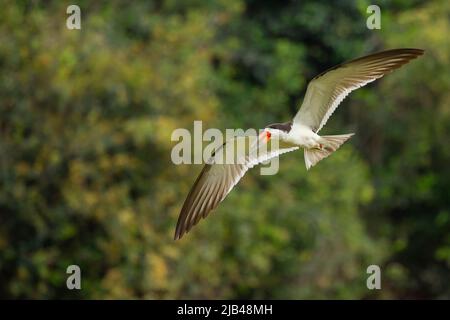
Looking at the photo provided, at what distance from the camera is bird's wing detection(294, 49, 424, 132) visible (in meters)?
6.65

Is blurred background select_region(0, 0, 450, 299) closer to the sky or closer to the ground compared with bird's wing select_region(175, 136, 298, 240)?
closer to the sky

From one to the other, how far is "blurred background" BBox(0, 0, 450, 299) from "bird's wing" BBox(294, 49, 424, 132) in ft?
12.3

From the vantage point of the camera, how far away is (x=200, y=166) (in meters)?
10.8

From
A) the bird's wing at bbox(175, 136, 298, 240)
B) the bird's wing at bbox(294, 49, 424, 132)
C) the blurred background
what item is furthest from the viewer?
the blurred background

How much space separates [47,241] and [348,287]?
3690mm

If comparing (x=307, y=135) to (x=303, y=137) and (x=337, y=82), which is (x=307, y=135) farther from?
(x=337, y=82)

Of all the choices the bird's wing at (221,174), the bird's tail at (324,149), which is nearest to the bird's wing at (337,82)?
the bird's tail at (324,149)

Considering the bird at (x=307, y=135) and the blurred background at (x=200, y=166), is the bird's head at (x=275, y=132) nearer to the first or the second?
the bird at (x=307, y=135)

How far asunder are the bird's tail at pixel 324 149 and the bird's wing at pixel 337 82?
126mm

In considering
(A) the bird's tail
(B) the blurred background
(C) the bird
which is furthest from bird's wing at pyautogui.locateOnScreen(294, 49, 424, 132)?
(B) the blurred background

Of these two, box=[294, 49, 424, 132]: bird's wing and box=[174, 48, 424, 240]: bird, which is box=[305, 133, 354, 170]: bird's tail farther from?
box=[294, 49, 424, 132]: bird's wing

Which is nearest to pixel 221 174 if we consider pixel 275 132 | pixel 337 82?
pixel 275 132
